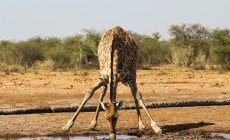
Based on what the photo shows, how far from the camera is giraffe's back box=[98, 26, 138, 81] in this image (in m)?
10.8

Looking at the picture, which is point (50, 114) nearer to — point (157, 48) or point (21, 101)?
point (21, 101)

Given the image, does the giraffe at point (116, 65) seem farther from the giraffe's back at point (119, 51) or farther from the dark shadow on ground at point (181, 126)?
Result: the dark shadow on ground at point (181, 126)

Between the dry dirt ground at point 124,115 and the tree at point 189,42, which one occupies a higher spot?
the tree at point 189,42

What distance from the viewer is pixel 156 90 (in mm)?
19375

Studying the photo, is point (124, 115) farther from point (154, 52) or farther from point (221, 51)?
point (154, 52)

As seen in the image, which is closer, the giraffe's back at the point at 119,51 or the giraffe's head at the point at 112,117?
the giraffe's head at the point at 112,117

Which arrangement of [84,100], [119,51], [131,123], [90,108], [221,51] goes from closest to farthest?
1. [119,51]
2. [84,100]
3. [131,123]
4. [90,108]
5. [221,51]

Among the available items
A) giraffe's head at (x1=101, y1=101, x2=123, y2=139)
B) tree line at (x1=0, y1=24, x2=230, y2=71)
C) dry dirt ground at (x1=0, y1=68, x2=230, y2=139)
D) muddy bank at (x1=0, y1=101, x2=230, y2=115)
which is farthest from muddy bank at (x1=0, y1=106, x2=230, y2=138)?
tree line at (x1=0, y1=24, x2=230, y2=71)

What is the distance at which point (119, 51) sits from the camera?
1086 cm

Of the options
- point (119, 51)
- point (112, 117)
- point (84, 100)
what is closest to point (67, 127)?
point (84, 100)

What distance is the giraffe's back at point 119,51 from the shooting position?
10.8 meters

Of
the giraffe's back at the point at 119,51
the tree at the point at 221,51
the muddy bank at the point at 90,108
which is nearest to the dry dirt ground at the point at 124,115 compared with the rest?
the muddy bank at the point at 90,108

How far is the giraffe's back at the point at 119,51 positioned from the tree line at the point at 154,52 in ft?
73.4

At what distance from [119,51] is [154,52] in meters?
29.5
